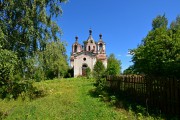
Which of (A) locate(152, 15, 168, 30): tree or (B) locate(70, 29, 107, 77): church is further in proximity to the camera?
(B) locate(70, 29, 107, 77): church

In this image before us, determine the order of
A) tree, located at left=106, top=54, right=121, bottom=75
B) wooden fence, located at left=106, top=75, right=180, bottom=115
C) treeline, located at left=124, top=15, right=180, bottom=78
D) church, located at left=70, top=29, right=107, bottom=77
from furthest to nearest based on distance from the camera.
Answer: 1. church, located at left=70, top=29, right=107, bottom=77
2. tree, located at left=106, top=54, right=121, bottom=75
3. treeline, located at left=124, top=15, right=180, bottom=78
4. wooden fence, located at left=106, top=75, right=180, bottom=115

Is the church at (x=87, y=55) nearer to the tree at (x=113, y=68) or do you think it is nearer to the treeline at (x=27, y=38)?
the tree at (x=113, y=68)

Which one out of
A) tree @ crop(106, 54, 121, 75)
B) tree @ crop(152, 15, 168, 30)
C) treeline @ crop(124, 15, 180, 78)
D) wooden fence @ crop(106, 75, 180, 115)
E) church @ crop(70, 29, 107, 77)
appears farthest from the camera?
church @ crop(70, 29, 107, 77)

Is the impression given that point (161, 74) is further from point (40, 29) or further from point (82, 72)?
point (82, 72)

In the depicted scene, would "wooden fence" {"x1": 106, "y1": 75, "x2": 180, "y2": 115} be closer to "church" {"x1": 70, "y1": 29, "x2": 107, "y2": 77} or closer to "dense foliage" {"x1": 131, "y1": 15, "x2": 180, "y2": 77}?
"dense foliage" {"x1": 131, "y1": 15, "x2": 180, "y2": 77}

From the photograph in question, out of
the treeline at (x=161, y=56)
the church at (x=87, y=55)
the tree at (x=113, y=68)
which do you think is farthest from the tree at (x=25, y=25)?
the church at (x=87, y=55)

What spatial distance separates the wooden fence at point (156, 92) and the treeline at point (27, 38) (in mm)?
5580

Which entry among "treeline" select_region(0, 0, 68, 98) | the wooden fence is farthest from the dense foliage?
"treeline" select_region(0, 0, 68, 98)

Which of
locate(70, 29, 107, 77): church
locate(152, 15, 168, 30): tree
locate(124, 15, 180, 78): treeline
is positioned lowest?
locate(124, 15, 180, 78): treeline

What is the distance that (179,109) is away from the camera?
30.3ft

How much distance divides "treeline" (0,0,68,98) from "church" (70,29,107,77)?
129ft

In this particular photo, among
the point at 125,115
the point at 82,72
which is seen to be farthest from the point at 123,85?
the point at 82,72

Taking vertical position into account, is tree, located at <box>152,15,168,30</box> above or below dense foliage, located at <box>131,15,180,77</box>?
above

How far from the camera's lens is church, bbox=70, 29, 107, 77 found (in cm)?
5672
